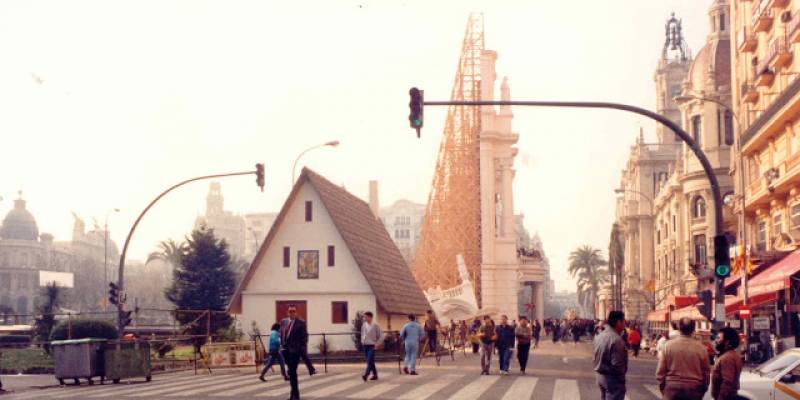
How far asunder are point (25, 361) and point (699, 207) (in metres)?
43.9

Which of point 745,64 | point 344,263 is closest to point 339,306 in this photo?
point 344,263

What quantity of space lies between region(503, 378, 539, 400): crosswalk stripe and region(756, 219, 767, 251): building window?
719 inches

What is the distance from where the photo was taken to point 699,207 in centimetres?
6400

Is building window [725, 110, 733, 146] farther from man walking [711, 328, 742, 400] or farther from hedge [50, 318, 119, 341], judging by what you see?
man walking [711, 328, 742, 400]

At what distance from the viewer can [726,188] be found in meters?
61.5

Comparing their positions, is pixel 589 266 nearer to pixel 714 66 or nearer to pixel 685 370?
pixel 714 66

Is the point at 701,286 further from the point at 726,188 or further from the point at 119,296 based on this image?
the point at 119,296

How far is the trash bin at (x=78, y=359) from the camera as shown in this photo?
23734mm

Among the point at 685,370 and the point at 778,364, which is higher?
the point at 685,370

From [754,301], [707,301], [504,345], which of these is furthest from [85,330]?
[707,301]

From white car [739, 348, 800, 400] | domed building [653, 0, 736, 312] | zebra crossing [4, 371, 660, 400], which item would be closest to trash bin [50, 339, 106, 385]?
zebra crossing [4, 371, 660, 400]

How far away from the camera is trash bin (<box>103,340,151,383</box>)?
24266 mm

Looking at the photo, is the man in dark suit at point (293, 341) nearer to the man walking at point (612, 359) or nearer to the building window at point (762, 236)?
the man walking at point (612, 359)

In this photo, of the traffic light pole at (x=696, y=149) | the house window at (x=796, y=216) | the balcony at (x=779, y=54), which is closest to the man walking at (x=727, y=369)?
the traffic light pole at (x=696, y=149)
